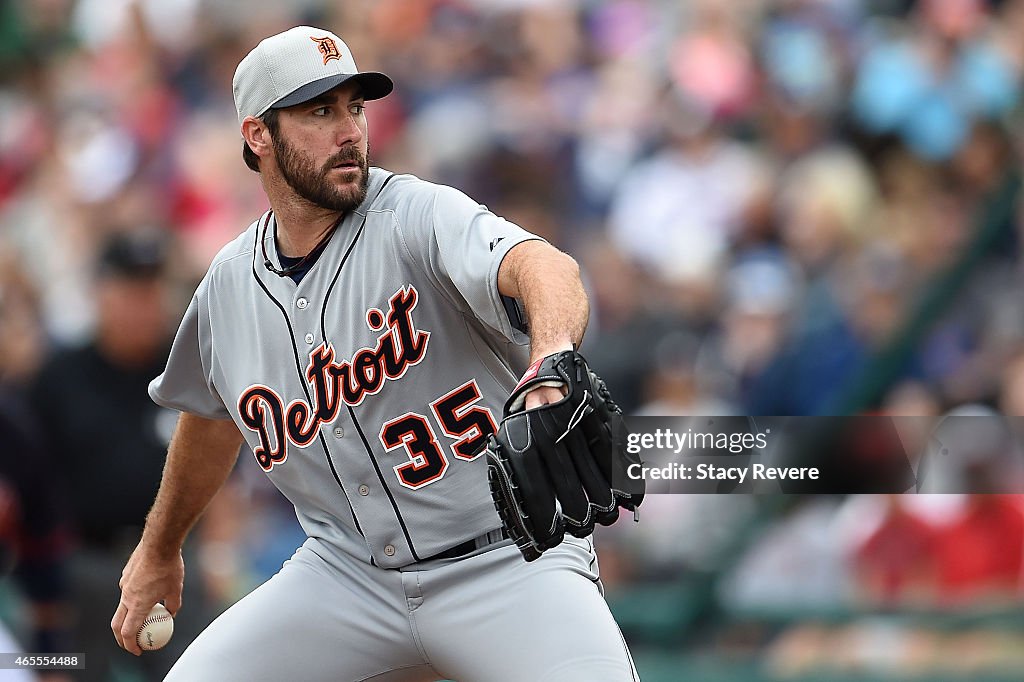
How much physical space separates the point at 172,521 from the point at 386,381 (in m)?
0.62

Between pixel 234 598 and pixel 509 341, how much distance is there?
8.56 ft

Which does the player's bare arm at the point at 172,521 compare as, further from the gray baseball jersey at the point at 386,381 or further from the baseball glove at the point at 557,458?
the baseball glove at the point at 557,458

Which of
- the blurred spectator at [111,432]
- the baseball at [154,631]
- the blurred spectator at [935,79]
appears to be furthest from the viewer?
the blurred spectator at [935,79]

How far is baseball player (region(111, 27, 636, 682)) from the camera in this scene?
7.27 feet

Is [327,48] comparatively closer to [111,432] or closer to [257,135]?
[257,135]

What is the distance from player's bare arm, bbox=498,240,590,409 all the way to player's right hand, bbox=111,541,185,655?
1030mm

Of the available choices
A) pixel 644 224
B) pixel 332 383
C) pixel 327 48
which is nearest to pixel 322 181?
pixel 327 48

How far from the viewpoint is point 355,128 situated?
2.36 metres

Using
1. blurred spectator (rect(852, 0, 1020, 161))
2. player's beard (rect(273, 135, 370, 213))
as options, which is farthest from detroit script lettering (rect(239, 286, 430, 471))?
blurred spectator (rect(852, 0, 1020, 161))

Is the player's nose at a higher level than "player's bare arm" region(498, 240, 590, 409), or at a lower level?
higher

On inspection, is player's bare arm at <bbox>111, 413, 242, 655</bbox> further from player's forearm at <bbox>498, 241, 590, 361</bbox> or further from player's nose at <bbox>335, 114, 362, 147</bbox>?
player's forearm at <bbox>498, 241, 590, 361</bbox>

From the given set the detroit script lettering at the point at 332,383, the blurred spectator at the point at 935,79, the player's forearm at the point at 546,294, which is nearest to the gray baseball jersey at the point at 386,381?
the detroit script lettering at the point at 332,383

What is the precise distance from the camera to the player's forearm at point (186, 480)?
8.43 feet

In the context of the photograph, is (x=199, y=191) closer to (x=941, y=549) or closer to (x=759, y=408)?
(x=759, y=408)
